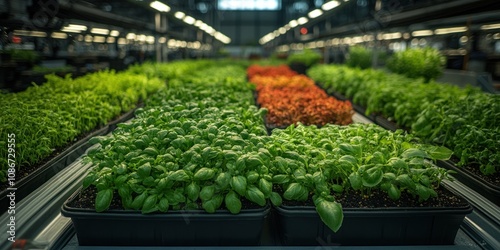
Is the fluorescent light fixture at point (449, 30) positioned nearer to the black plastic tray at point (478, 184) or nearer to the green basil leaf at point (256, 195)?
the black plastic tray at point (478, 184)

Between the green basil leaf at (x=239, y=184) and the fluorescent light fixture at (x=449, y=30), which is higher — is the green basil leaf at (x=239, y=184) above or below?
below

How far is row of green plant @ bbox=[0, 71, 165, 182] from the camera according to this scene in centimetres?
218

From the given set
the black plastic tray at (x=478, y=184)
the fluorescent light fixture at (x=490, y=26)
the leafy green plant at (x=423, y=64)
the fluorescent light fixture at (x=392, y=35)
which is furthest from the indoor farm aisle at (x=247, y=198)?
the fluorescent light fixture at (x=392, y=35)

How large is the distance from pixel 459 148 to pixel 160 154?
191cm

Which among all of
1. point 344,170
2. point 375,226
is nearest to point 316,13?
point 344,170

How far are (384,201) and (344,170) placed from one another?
234 mm

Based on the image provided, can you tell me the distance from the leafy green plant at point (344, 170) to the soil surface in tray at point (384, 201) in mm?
31

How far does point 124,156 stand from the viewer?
5.90 feet

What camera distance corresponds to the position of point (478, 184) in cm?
211

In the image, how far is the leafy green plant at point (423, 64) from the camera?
20.0ft

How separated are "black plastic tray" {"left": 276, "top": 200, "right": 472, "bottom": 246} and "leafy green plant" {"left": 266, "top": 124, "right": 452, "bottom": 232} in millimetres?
78

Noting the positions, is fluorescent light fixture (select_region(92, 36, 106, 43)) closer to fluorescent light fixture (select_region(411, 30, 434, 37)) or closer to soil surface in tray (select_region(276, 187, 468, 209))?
fluorescent light fixture (select_region(411, 30, 434, 37))

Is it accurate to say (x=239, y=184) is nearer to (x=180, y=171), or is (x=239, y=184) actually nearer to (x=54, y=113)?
(x=180, y=171)

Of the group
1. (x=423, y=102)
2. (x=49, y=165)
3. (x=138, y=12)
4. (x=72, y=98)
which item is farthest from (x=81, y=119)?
(x=138, y=12)
